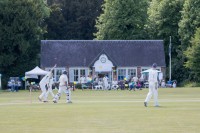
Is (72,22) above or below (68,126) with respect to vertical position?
above

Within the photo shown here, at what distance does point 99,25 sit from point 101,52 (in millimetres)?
8667

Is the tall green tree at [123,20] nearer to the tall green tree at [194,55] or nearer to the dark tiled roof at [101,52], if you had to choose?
the dark tiled roof at [101,52]

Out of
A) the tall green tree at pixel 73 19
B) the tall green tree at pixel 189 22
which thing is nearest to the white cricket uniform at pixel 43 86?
the tall green tree at pixel 189 22

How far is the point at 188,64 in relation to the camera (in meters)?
75.2

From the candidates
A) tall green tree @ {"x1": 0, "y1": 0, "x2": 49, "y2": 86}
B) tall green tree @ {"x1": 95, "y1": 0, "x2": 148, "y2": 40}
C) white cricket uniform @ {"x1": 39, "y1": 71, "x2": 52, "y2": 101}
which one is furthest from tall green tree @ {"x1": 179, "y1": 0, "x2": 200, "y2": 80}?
white cricket uniform @ {"x1": 39, "y1": 71, "x2": 52, "y2": 101}

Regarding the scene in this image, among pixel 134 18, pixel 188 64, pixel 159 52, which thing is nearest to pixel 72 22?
pixel 134 18

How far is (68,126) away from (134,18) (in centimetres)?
6618

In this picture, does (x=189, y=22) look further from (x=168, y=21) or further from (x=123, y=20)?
(x=123, y=20)

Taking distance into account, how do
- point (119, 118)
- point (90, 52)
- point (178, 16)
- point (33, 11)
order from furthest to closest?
point (178, 16), point (90, 52), point (33, 11), point (119, 118)

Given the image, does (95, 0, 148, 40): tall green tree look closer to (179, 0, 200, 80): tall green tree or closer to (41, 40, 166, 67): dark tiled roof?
(41, 40, 166, 67): dark tiled roof

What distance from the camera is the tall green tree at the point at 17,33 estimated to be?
2879 inches

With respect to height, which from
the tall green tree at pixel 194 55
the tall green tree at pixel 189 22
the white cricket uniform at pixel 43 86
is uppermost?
the tall green tree at pixel 189 22

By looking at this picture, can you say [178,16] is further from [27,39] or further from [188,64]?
[27,39]

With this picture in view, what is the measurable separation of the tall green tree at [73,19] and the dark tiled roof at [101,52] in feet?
37.1
